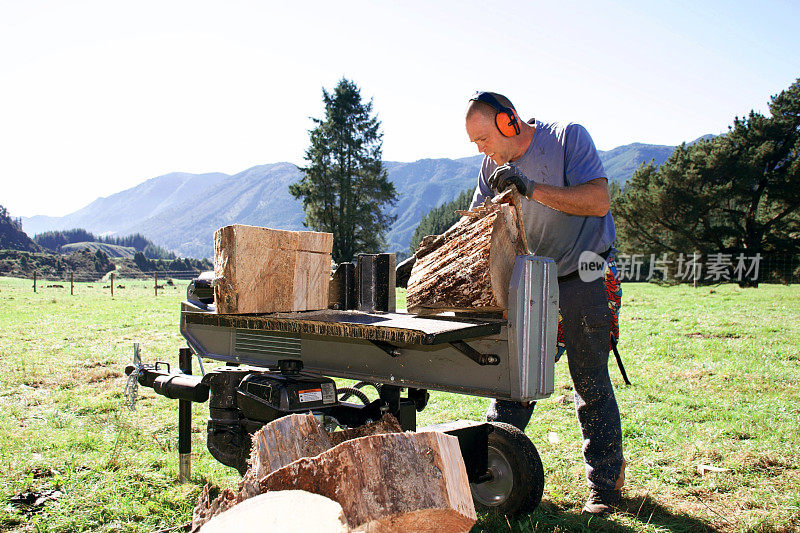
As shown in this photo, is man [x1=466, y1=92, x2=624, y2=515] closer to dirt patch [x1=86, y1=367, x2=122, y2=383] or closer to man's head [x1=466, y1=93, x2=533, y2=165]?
man's head [x1=466, y1=93, x2=533, y2=165]

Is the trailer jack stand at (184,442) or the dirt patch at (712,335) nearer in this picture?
the trailer jack stand at (184,442)

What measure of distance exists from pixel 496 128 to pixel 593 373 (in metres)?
1.39

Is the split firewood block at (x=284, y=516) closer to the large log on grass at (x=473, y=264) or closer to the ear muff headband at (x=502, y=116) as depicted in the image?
the large log on grass at (x=473, y=264)

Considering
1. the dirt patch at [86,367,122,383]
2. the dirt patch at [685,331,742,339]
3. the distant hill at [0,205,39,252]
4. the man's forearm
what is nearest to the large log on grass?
the man's forearm

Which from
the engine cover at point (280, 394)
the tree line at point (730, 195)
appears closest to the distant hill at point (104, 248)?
the tree line at point (730, 195)

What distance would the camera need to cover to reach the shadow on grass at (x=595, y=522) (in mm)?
2924

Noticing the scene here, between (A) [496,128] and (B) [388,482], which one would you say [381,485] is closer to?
(B) [388,482]

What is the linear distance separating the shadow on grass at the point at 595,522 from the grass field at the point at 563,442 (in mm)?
11

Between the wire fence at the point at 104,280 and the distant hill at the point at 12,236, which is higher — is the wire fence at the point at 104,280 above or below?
below

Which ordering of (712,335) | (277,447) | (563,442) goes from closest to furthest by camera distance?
1. (277,447)
2. (563,442)
3. (712,335)

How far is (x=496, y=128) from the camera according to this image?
2.86 m

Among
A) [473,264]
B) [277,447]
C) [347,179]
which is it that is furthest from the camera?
[347,179]

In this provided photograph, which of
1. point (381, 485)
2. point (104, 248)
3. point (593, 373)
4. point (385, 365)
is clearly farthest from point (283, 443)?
point (104, 248)

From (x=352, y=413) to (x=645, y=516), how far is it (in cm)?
173
